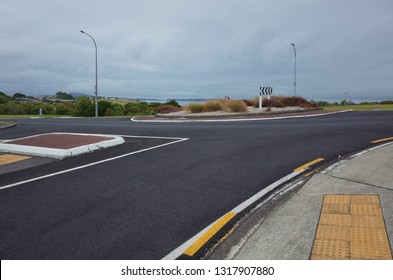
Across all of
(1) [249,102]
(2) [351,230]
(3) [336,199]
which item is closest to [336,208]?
(3) [336,199]

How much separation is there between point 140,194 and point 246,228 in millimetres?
2158

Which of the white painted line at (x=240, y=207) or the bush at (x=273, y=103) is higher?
the bush at (x=273, y=103)

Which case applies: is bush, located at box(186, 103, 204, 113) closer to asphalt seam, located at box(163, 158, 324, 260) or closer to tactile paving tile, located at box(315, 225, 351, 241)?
asphalt seam, located at box(163, 158, 324, 260)

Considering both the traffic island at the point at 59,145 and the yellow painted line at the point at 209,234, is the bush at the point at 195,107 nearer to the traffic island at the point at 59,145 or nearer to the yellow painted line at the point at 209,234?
the traffic island at the point at 59,145

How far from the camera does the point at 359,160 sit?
7.37m

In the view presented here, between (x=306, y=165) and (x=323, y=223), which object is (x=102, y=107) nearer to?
(x=306, y=165)

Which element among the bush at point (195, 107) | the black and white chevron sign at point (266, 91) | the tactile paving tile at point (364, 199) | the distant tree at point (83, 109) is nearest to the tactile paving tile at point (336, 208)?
the tactile paving tile at point (364, 199)

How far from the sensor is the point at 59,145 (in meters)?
10.2

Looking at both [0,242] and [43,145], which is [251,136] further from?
[0,242]

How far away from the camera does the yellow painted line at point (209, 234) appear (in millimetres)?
3809

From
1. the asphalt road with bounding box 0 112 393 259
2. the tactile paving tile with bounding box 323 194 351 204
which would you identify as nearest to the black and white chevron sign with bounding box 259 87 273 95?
the asphalt road with bounding box 0 112 393 259

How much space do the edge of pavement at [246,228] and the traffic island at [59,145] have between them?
5955 millimetres

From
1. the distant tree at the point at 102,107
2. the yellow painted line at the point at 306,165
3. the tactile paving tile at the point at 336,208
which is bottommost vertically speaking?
the tactile paving tile at the point at 336,208

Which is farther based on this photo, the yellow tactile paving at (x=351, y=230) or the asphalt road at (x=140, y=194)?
the asphalt road at (x=140, y=194)
